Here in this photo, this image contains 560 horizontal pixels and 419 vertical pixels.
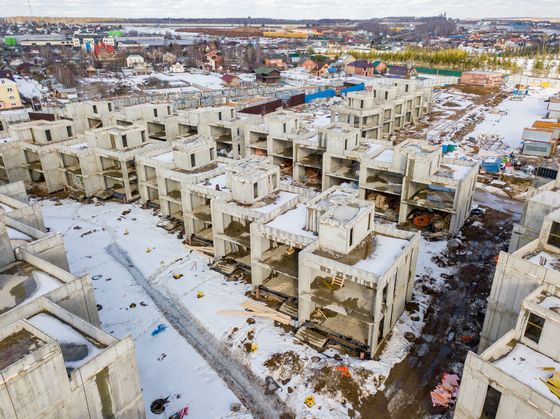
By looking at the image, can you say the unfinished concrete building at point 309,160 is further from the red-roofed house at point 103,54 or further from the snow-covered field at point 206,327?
the red-roofed house at point 103,54

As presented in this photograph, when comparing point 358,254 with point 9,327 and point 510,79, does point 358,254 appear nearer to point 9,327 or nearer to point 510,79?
point 9,327

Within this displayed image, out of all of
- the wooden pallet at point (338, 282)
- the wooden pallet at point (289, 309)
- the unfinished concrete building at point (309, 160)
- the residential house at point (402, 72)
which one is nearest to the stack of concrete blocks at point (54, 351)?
the wooden pallet at point (289, 309)

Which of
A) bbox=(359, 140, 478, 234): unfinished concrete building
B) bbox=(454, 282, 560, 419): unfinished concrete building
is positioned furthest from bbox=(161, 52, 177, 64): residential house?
bbox=(454, 282, 560, 419): unfinished concrete building

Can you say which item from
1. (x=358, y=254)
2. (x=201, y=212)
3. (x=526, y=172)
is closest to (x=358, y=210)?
(x=358, y=254)

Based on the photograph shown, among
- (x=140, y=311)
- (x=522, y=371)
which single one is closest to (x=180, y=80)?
(x=140, y=311)

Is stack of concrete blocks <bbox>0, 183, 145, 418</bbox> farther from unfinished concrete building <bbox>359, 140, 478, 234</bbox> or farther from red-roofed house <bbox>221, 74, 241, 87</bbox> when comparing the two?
red-roofed house <bbox>221, 74, 241, 87</bbox>
